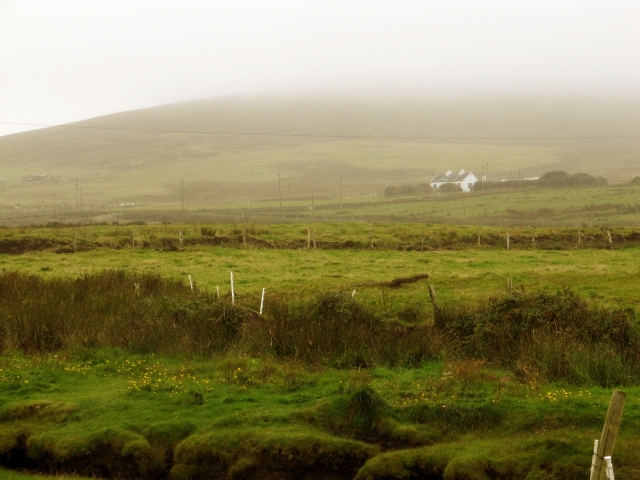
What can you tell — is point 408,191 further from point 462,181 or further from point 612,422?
point 612,422

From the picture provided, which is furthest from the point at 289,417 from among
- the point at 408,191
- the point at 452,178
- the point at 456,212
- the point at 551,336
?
the point at 452,178

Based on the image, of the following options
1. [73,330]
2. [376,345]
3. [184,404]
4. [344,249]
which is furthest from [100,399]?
[344,249]

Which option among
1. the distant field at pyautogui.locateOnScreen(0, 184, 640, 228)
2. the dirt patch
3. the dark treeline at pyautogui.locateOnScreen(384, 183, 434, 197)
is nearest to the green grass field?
the dirt patch

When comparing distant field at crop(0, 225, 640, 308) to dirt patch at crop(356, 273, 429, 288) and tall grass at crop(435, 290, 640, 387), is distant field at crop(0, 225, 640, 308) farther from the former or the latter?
tall grass at crop(435, 290, 640, 387)

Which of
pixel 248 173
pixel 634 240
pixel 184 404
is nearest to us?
pixel 184 404

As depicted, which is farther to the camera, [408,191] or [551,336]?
[408,191]

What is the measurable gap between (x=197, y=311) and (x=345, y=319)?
151 inches

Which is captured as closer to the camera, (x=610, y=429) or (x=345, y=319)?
(x=610, y=429)

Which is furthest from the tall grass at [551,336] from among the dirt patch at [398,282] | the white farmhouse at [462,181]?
the white farmhouse at [462,181]

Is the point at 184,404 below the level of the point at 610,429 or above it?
below

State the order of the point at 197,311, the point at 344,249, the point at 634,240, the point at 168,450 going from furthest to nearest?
1. the point at 634,240
2. the point at 344,249
3. the point at 197,311
4. the point at 168,450

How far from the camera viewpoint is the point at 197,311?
18.6m

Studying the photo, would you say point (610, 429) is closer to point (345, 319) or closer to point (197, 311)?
point (345, 319)

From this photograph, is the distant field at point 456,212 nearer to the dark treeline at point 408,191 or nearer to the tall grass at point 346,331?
the dark treeline at point 408,191
